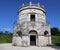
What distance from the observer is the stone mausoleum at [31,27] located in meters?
23.6

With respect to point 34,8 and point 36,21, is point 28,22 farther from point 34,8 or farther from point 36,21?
point 34,8

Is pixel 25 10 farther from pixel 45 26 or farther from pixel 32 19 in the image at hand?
pixel 45 26

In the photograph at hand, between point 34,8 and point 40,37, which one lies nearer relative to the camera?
point 40,37

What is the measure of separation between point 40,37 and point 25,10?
21.5 ft

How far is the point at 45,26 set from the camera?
79.8ft

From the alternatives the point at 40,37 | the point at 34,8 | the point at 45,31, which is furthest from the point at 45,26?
the point at 34,8

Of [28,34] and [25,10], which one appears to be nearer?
[28,34]

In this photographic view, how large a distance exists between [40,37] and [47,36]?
1576mm

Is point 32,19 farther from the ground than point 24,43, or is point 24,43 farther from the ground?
point 32,19

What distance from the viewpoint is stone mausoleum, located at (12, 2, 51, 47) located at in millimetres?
23609

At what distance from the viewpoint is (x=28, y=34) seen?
78.2ft

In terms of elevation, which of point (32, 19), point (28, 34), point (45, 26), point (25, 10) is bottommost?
point (28, 34)

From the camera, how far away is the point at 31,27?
23.9m

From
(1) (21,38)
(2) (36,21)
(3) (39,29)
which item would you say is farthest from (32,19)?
(1) (21,38)
